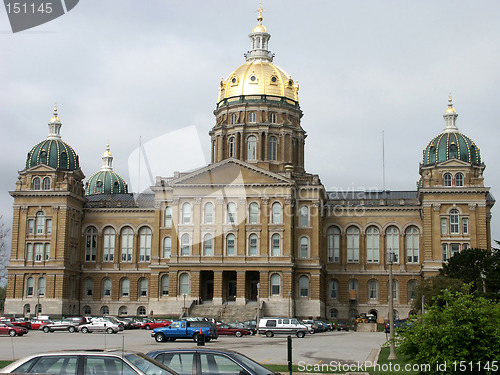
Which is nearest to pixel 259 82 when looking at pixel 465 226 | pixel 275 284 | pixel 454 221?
pixel 275 284

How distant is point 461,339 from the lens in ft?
68.6

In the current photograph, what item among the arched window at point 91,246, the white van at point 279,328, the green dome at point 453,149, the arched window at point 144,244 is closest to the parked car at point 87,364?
the white van at point 279,328

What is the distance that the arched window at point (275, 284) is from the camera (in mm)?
81688

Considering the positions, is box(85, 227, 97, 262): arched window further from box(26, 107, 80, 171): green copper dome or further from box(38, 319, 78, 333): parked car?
box(38, 319, 78, 333): parked car

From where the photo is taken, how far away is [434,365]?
20797 millimetres

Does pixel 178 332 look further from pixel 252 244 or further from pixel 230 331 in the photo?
pixel 252 244

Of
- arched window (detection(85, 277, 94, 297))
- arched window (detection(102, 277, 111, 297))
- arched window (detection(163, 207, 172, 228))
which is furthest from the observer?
arched window (detection(102, 277, 111, 297))

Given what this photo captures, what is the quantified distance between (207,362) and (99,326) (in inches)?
1699

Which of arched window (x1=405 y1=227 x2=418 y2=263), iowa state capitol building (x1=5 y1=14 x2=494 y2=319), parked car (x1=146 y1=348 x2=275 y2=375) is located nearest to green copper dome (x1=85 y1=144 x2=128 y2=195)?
iowa state capitol building (x1=5 y1=14 x2=494 y2=319)

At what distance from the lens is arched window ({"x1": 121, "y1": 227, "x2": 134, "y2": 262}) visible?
9531 centimetres

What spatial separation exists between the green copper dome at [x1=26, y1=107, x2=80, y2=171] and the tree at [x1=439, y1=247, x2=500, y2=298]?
47.0m

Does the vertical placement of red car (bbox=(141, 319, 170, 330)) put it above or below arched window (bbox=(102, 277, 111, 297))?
below

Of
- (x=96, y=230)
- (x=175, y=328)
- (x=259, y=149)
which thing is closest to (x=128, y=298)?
(x=96, y=230)

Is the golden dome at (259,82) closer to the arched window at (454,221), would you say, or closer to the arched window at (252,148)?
the arched window at (252,148)
